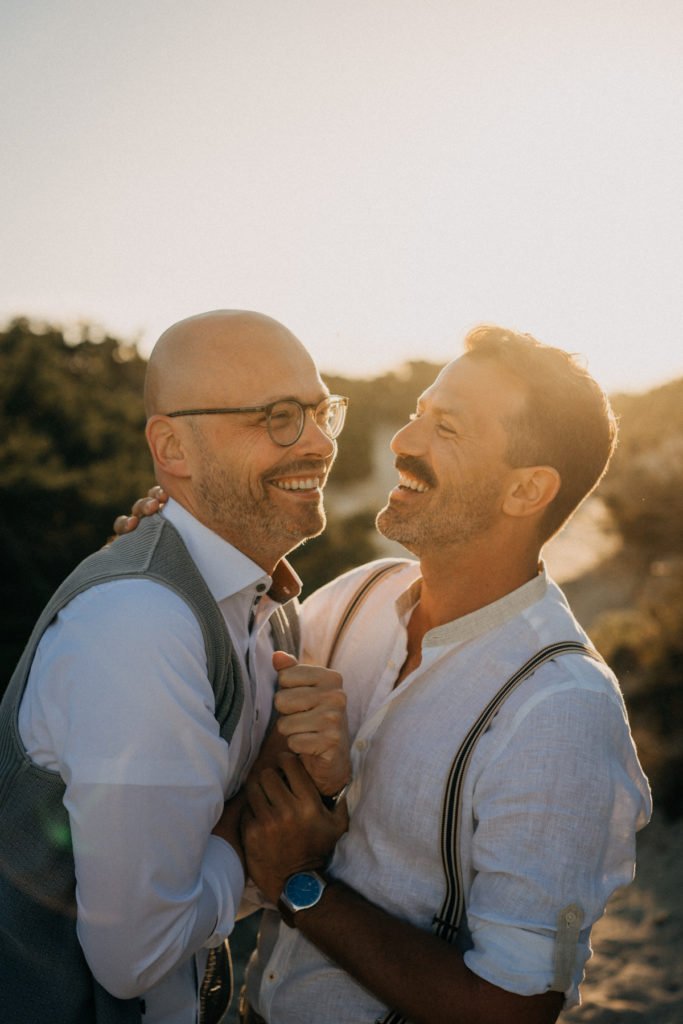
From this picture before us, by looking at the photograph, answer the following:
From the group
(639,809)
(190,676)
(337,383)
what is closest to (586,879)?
(639,809)

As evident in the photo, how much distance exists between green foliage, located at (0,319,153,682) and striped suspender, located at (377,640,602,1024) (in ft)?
13.6

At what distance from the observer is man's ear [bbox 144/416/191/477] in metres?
2.29

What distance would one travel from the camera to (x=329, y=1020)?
2104 millimetres

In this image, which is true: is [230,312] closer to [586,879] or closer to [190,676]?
[190,676]

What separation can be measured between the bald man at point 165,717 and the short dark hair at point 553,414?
2.14ft

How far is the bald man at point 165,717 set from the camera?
5.45 ft

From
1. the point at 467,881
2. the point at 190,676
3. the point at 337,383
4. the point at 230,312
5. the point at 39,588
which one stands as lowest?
the point at 337,383

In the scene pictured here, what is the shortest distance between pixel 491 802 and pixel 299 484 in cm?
104

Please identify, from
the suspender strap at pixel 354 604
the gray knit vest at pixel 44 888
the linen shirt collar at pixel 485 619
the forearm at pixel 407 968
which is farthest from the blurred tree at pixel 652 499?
the gray knit vest at pixel 44 888

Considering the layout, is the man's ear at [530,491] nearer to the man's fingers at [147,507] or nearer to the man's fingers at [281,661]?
the man's fingers at [281,661]

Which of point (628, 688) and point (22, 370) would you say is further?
point (22, 370)

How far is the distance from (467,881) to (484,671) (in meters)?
0.53

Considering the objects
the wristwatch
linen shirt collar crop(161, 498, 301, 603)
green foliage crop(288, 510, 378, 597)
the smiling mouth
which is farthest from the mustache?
green foliage crop(288, 510, 378, 597)

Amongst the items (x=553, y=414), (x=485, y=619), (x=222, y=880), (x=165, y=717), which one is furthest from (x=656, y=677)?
(x=165, y=717)
